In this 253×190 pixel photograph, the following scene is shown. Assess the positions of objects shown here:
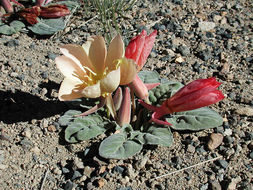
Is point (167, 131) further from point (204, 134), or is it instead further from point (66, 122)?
point (66, 122)

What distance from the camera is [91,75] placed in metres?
2.46

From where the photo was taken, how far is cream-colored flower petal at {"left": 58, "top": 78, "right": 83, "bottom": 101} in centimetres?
229

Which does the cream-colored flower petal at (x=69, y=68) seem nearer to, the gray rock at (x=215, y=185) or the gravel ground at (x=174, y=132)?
the gravel ground at (x=174, y=132)

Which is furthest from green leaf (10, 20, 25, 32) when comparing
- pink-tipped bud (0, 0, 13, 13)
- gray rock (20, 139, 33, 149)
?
gray rock (20, 139, 33, 149)

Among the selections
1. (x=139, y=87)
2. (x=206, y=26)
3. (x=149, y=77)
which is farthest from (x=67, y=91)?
(x=206, y=26)

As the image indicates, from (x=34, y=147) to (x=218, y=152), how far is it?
1260 millimetres

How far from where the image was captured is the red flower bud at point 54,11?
148 inches

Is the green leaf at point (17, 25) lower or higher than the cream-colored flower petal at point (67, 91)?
lower

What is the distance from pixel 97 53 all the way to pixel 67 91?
1.03 feet

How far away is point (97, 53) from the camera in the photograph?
2418mm

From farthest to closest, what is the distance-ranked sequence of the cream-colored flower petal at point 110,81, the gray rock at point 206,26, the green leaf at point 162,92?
the gray rock at point 206,26 → the green leaf at point 162,92 → the cream-colored flower petal at point 110,81

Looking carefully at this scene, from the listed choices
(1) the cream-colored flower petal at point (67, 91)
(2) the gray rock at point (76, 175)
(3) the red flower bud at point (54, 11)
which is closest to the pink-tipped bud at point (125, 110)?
→ (1) the cream-colored flower petal at point (67, 91)

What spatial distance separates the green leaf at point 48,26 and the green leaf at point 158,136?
1.64 meters

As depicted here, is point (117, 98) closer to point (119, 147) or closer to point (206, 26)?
point (119, 147)
